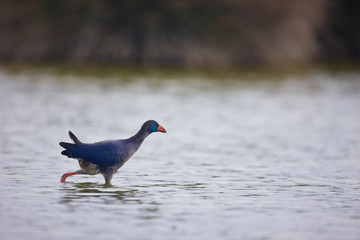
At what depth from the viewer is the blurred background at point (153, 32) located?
22922mm

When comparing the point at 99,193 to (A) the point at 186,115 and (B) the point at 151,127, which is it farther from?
(A) the point at 186,115

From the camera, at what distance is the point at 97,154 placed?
8.34 m

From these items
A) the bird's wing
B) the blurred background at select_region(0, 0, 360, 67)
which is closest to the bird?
the bird's wing

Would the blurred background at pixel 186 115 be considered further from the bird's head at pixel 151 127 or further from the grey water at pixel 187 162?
the bird's head at pixel 151 127

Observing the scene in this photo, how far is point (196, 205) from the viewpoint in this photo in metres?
7.52

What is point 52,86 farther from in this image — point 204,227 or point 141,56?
point 204,227

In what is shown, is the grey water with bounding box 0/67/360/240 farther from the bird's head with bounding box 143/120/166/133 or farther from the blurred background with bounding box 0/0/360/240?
the bird's head with bounding box 143/120/166/133

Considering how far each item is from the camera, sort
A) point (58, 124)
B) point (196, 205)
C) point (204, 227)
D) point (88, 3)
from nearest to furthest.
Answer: point (204, 227) → point (196, 205) → point (58, 124) → point (88, 3)

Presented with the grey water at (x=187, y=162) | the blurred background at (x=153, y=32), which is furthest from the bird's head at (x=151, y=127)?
the blurred background at (x=153, y=32)

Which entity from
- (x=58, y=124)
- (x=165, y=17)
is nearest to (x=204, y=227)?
(x=58, y=124)

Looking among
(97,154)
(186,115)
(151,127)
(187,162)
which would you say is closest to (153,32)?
(186,115)

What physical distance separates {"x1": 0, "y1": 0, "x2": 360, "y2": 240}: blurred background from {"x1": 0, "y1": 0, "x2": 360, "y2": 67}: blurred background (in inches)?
1.7

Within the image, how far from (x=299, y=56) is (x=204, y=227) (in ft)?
61.6

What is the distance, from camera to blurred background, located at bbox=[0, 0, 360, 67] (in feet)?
75.2
